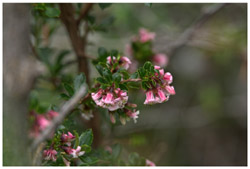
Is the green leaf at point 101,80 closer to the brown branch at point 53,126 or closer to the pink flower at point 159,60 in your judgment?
the brown branch at point 53,126

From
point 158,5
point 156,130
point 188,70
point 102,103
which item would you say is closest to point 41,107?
point 102,103

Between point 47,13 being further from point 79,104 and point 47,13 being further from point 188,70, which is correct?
point 188,70

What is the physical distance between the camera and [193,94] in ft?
9.45

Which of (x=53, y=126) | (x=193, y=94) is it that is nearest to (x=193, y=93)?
(x=193, y=94)

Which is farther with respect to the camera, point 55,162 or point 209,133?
point 209,133

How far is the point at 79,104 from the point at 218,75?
89.9 inches

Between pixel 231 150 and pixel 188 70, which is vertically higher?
pixel 188 70

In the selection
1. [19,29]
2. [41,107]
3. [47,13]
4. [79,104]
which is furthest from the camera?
[41,107]

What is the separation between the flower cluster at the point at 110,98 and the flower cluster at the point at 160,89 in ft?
0.17

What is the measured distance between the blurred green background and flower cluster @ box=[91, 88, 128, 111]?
1.21 meters

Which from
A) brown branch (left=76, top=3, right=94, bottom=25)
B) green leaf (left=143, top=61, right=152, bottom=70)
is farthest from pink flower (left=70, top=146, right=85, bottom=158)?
brown branch (left=76, top=3, right=94, bottom=25)

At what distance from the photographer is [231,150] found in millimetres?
2988

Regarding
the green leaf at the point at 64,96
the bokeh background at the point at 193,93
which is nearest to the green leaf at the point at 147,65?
the green leaf at the point at 64,96

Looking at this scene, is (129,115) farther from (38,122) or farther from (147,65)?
(38,122)
